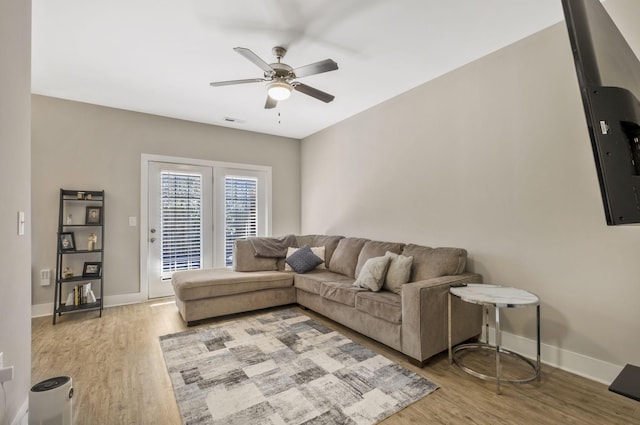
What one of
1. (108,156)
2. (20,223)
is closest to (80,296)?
(108,156)

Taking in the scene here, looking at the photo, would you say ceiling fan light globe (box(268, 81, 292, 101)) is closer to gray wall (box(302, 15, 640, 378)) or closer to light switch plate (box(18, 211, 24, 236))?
gray wall (box(302, 15, 640, 378))

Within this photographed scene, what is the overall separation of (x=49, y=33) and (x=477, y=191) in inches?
157

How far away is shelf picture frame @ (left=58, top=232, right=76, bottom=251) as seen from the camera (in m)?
3.55

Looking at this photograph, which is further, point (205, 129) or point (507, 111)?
point (205, 129)

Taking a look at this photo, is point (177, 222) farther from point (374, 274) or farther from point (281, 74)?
point (374, 274)

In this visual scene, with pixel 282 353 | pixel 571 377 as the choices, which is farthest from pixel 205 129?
pixel 571 377

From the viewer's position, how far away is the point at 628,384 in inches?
36.1

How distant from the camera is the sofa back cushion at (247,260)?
155 inches

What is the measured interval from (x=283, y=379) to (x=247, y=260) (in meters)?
2.02

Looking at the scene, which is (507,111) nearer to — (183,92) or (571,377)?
(571,377)

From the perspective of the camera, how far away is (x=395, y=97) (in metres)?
3.73

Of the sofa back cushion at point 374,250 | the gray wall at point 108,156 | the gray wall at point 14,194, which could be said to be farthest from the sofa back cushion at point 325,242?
the gray wall at point 14,194

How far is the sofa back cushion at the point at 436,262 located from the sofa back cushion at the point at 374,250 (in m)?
0.27

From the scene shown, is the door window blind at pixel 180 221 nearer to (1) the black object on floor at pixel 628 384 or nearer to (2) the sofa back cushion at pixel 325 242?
(2) the sofa back cushion at pixel 325 242
